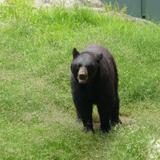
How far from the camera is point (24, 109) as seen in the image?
758cm

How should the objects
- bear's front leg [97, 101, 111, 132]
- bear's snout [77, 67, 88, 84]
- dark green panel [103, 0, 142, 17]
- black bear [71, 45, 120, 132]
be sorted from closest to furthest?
bear's snout [77, 67, 88, 84] → black bear [71, 45, 120, 132] → bear's front leg [97, 101, 111, 132] → dark green panel [103, 0, 142, 17]

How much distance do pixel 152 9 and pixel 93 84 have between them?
6665mm

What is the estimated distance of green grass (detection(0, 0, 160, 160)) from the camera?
6.41 meters

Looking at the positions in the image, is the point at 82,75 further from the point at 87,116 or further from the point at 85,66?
the point at 87,116

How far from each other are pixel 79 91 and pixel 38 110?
3.58 ft

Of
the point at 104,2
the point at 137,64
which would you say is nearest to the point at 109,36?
the point at 137,64

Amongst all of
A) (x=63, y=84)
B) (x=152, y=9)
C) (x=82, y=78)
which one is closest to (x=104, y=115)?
(x=82, y=78)

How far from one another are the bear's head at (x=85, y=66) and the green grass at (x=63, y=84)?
28.2 inches

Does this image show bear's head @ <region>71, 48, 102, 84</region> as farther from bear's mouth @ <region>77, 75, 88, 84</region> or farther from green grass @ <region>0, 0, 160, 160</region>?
green grass @ <region>0, 0, 160, 160</region>

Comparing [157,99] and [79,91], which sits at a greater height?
[79,91]

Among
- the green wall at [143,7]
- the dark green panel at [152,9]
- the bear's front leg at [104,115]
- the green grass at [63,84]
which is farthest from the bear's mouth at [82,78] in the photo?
the dark green panel at [152,9]

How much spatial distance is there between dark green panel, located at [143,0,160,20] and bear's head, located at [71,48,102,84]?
660cm

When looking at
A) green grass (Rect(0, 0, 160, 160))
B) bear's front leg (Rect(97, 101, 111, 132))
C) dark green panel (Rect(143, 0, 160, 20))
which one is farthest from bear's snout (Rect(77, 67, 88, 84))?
dark green panel (Rect(143, 0, 160, 20))

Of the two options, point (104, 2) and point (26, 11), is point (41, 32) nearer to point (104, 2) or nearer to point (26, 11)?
point (26, 11)
